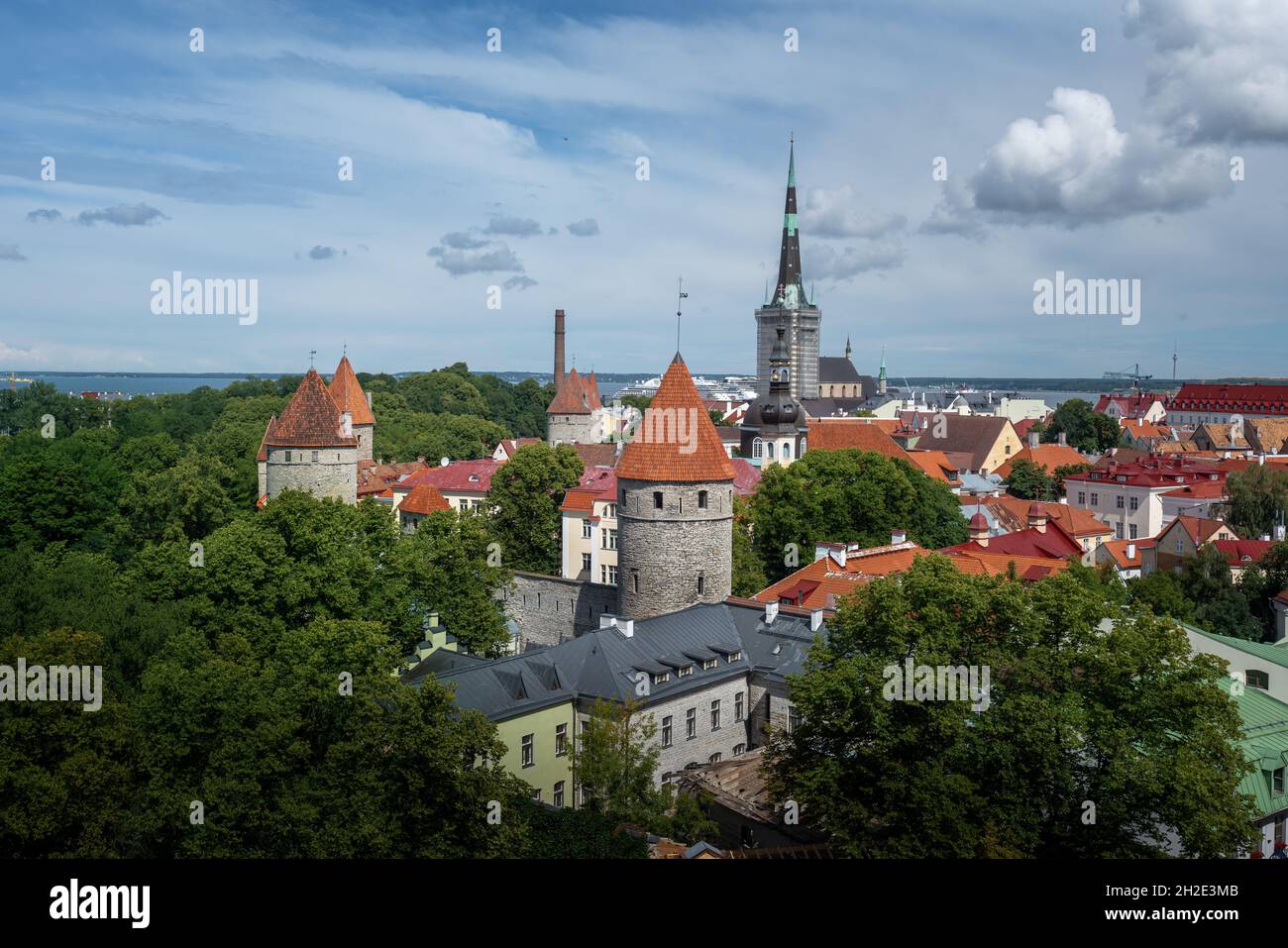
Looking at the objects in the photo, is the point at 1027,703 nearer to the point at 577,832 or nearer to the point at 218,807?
the point at 577,832

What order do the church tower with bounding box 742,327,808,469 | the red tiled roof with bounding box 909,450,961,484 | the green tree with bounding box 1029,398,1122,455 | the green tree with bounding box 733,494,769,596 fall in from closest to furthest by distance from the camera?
the green tree with bounding box 733,494,769,596 → the church tower with bounding box 742,327,808,469 → the red tiled roof with bounding box 909,450,961,484 → the green tree with bounding box 1029,398,1122,455

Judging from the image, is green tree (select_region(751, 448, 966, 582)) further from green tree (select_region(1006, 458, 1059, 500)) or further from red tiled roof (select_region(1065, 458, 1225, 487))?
green tree (select_region(1006, 458, 1059, 500))

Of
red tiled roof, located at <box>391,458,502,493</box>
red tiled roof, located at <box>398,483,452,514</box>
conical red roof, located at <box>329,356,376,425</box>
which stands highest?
conical red roof, located at <box>329,356,376,425</box>

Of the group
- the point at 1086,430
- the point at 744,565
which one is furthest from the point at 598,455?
the point at 1086,430

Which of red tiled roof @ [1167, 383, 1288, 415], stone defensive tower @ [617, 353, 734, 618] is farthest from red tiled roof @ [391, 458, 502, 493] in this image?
red tiled roof @ [1167, 383, 1288, 415]

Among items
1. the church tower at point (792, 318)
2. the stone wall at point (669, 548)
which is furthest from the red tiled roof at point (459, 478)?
the church tower at point (792, 318)

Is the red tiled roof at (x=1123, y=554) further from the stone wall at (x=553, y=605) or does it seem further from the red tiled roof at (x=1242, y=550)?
the stone wall at (x=553, y=605)

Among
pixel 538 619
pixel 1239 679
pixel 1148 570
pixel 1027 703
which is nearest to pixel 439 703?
pixel 1027 703
